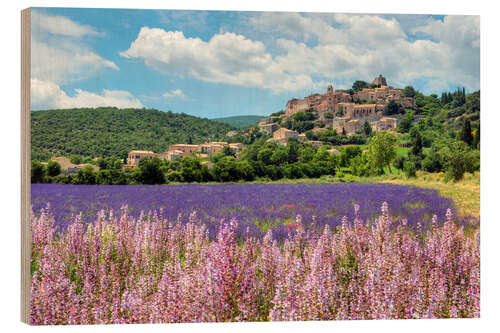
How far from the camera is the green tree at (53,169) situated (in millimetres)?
4547

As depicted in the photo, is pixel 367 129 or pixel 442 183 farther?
pixel 367 129

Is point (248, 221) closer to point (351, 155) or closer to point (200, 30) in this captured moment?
point (351, 155)

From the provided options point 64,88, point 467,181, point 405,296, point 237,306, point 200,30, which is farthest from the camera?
point 467,181

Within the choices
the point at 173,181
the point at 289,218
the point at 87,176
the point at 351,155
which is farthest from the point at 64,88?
the point at 351,155

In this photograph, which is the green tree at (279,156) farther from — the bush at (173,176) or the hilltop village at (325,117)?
the bush at (173,176)

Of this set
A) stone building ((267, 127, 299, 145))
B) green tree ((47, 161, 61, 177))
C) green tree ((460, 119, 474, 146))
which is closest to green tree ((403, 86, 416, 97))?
green tree ((460, 119, 474, 146))

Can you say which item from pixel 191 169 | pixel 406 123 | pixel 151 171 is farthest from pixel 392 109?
pixel 151 171

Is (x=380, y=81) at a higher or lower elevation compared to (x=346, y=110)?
higher

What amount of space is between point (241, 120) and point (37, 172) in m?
2.71

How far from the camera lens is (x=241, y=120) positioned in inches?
202

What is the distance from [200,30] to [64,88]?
190 cm

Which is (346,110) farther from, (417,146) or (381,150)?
(417,146)

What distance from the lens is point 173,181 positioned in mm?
5082

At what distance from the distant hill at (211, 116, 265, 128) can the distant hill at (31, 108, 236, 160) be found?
0.07 metres
